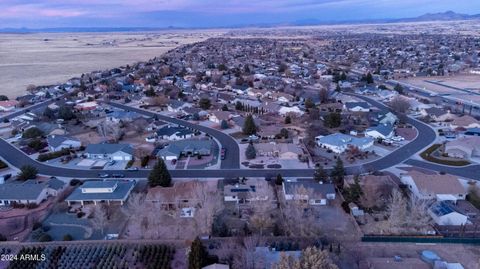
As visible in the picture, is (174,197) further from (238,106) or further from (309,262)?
(238,106)

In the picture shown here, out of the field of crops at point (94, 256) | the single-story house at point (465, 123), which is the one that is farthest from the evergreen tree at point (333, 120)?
the field of crops at point (94, 256)

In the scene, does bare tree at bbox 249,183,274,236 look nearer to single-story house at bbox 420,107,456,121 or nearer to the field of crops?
the field of crops

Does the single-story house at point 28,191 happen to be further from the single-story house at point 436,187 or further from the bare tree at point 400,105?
the bare tree at point 400,105

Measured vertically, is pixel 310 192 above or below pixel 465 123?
below

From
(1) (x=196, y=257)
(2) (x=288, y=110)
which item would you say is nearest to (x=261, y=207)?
(1) (x=196, y=257)

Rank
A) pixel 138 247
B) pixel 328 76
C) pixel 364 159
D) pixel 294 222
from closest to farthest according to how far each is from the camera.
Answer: pixel 138 247, pixel 294 222, pixel 364 159, pixel 328 76

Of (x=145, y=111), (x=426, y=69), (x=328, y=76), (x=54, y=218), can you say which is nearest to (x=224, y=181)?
(x=54, y=218)

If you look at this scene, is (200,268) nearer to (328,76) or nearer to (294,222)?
(294,222)
